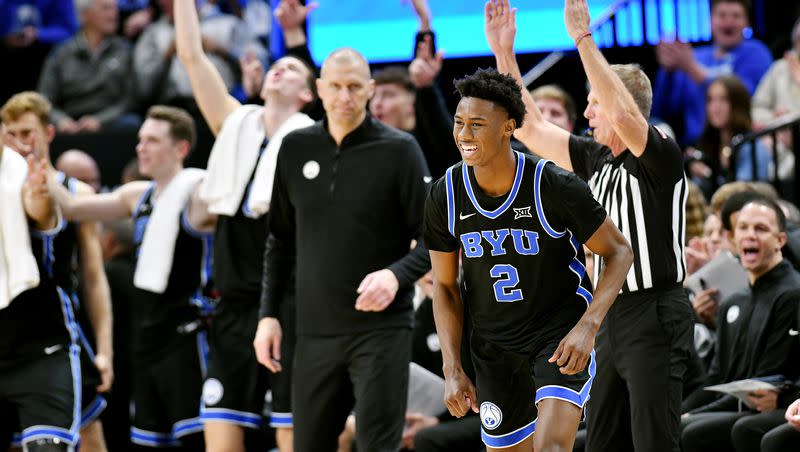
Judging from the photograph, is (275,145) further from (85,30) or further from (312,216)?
(85,30)

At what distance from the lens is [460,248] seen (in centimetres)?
471

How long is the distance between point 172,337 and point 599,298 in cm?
368

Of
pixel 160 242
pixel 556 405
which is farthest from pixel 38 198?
pixel 556 405

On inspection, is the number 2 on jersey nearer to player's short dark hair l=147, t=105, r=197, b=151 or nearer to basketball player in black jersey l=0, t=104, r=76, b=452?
basketball player in black jersey l=0, t=104, r=76, b=452

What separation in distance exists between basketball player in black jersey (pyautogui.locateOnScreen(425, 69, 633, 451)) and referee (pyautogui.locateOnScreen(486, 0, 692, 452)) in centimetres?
46

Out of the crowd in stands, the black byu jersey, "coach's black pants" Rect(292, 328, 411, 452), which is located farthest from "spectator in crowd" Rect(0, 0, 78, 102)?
the black byu jersey

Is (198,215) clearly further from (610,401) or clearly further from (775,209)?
(775,209)

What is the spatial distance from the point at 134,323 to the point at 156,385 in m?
0.82

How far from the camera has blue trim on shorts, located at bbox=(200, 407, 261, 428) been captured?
6.50 m

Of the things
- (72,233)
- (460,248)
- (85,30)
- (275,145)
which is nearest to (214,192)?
(275,145)

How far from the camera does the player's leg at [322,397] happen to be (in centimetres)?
557

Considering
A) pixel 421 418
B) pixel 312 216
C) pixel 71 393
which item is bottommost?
pixel 421 418

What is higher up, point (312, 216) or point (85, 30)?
point (85, 30)

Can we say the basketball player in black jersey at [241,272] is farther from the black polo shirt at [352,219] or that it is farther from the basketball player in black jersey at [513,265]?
the basketball player in black jersey at [513,265]
